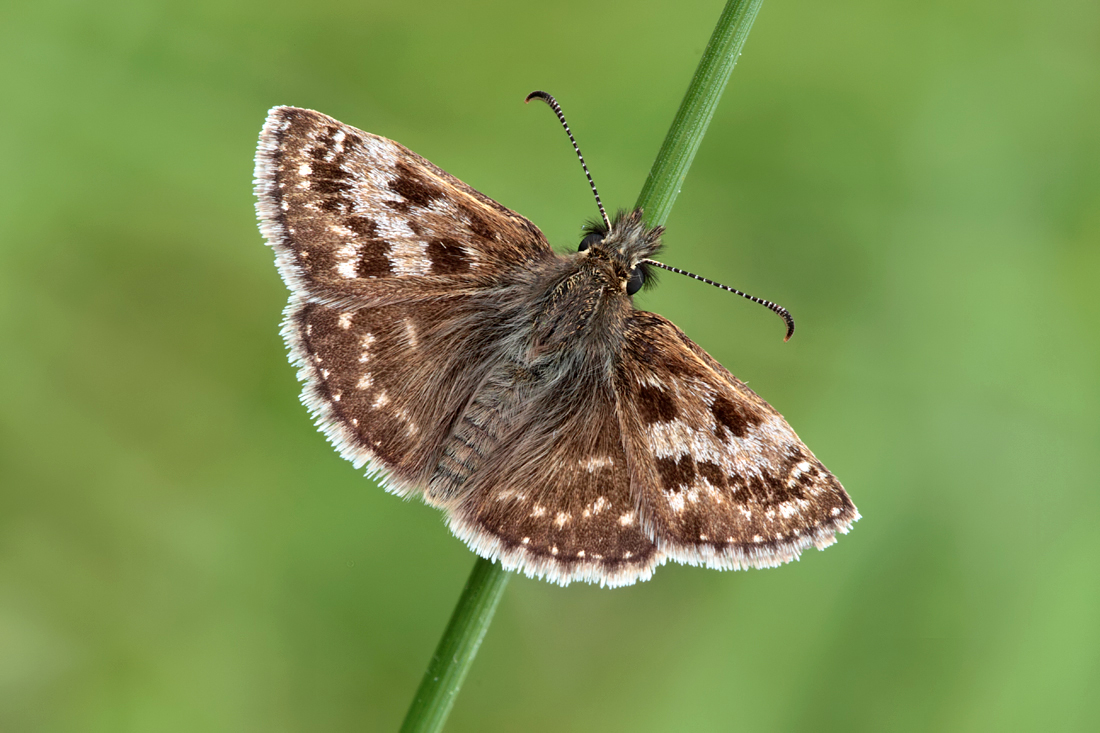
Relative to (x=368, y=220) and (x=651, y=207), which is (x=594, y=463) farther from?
Result: (x=368, y=220)

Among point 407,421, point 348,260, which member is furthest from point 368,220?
point 407,421

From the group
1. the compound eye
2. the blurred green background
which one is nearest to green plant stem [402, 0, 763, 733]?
the compound eye

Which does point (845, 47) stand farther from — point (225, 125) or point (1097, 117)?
point (225, 125)

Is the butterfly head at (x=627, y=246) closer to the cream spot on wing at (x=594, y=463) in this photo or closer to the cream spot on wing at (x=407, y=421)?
A: the cream spot on wing at (x=594, y=463)

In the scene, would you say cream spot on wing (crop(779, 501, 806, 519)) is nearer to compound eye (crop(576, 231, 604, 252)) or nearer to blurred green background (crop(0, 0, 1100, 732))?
compound eye (crop(576, 231, 604, 252))

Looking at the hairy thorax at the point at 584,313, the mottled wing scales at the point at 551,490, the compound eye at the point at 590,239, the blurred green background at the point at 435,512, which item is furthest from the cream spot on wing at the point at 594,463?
the blurred green background at the point at 435,512

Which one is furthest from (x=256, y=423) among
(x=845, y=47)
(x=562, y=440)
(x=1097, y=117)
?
(x=1097, y=117)

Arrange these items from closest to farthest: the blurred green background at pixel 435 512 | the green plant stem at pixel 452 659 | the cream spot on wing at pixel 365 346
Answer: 1. the green plant stem at pixel 452 659
2. the cream spot on wing at pixel 365 346
3. the blurred green background at pixel 435 512
